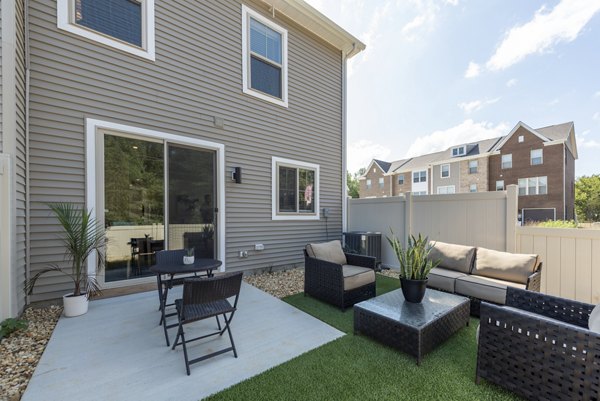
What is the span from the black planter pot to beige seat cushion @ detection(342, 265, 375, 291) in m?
0.82

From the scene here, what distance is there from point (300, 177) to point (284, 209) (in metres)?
0.93

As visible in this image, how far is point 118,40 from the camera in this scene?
386 centimetres

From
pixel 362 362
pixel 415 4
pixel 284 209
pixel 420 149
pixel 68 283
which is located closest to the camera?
pixel 362 362

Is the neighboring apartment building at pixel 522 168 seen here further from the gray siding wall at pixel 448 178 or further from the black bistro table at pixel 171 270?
the black bistro table at pixel 171 270

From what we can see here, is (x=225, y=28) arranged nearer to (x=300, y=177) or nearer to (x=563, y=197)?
(x=300, y=177)

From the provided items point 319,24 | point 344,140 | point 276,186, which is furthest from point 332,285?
point 319,24

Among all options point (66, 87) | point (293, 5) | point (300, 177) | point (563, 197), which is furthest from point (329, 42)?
point (563, 197)

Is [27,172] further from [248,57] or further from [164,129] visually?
[248,57]

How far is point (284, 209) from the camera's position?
5922mm

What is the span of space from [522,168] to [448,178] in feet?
16.1

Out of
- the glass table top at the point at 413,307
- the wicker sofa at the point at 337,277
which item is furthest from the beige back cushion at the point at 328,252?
the glass table top at the point at 413,307

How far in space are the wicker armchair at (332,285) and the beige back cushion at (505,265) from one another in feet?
→ 5.27

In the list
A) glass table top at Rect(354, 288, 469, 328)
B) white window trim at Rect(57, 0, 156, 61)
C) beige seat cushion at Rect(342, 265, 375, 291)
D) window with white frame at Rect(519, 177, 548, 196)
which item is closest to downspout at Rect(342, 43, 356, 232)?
beige seat cushion at Rect(342, 265, 375, 291)

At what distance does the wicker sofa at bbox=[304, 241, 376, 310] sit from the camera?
3.48m
